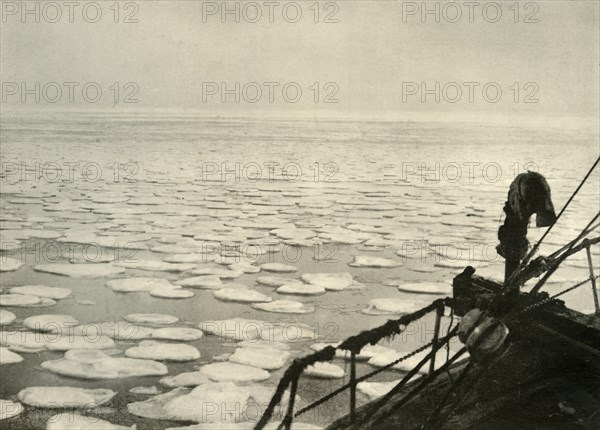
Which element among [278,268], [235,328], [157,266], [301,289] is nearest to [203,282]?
[157,266]

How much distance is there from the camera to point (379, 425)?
8.77 feet

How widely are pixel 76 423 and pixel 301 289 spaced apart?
257cm

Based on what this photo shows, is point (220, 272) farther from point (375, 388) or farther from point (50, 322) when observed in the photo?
point (375, 388)

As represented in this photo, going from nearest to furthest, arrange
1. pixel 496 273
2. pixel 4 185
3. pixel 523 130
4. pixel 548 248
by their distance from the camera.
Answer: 1. pixel 496 273
2. pixel 548 248
3. pixel 4 185
4. pixel 523 130

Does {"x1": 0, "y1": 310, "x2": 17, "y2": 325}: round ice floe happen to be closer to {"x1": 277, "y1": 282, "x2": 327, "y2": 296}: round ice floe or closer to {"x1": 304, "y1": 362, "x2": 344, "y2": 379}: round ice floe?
{"x1": 277, "y1": 282, "x2": 327, "y2": 296}: round ice floe

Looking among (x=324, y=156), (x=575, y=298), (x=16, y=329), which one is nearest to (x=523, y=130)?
(x=324, y=156)

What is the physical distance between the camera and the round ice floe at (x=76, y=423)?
10.3 ft

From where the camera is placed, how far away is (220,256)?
642cm

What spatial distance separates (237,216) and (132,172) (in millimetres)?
3855

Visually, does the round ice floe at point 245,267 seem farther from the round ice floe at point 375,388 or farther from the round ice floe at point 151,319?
the round ice floe at point 375,388

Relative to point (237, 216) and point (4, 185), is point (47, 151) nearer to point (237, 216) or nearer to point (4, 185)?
point (4, 185)

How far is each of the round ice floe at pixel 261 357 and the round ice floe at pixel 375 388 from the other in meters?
0.60

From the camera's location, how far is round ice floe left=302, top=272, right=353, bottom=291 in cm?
546

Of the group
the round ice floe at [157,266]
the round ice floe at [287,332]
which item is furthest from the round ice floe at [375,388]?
the round ice floe at [157,266]
